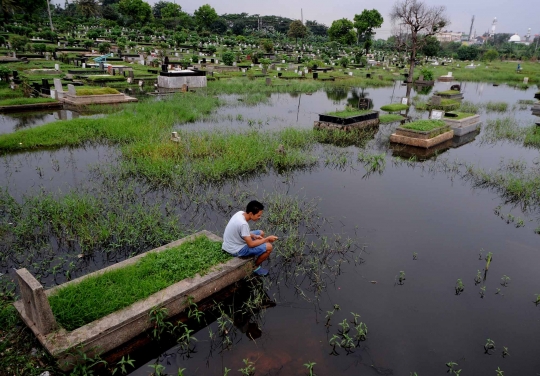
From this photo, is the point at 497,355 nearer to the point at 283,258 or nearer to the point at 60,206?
the point at 283,258

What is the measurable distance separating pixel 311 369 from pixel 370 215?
468cm

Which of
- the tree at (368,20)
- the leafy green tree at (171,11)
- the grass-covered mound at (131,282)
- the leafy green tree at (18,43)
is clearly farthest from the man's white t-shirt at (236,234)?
the leafy green tree at (171,11)

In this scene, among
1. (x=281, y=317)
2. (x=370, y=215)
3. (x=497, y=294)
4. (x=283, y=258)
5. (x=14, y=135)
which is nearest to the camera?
(x=281, y=317)

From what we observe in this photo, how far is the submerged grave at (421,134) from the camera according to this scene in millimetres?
14141

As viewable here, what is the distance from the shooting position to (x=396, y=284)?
608 centimetres

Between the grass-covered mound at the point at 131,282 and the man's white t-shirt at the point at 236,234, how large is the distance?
6.0 inches

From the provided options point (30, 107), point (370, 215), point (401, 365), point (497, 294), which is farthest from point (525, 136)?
point (30, 107)

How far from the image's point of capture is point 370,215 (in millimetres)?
8406

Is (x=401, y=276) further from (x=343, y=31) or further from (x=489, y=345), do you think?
(x=343, y=31)

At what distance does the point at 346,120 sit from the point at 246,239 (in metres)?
11.1

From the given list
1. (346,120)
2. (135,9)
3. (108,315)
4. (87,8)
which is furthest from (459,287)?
(87,8)

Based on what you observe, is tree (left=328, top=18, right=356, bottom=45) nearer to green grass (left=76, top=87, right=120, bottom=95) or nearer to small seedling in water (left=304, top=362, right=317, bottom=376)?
green grass (left=76, top=87, right=120, bottom=95)

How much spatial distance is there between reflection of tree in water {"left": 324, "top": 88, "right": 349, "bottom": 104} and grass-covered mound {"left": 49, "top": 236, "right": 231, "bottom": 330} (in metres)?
19.8

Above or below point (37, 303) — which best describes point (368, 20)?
above
